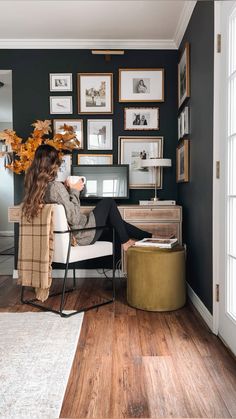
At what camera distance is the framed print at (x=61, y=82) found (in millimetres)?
3842

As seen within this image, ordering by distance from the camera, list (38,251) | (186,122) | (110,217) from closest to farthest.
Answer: (38,251), (110,217), (186,122)

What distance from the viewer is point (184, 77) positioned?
330cm

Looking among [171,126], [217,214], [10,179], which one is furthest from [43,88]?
[10,179]

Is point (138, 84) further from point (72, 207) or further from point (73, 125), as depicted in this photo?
point (72, 207)

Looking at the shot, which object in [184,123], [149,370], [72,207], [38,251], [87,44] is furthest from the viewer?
[87,44]

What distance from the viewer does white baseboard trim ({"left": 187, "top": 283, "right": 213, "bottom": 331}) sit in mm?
2332

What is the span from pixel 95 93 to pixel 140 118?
0.56 m

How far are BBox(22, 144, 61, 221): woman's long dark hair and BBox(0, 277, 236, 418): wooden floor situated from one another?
0.91m

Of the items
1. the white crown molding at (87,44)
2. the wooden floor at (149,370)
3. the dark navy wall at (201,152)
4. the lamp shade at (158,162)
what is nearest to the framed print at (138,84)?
the white crown molding at (87,44)

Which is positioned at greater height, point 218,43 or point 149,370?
point 218,43

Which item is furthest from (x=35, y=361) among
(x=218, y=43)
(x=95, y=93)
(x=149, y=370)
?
(x=95, y=93)

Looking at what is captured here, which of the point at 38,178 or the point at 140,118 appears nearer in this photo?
the point at 38,178

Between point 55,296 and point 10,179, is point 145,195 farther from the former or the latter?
point 10,179

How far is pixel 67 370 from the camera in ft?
5.70
